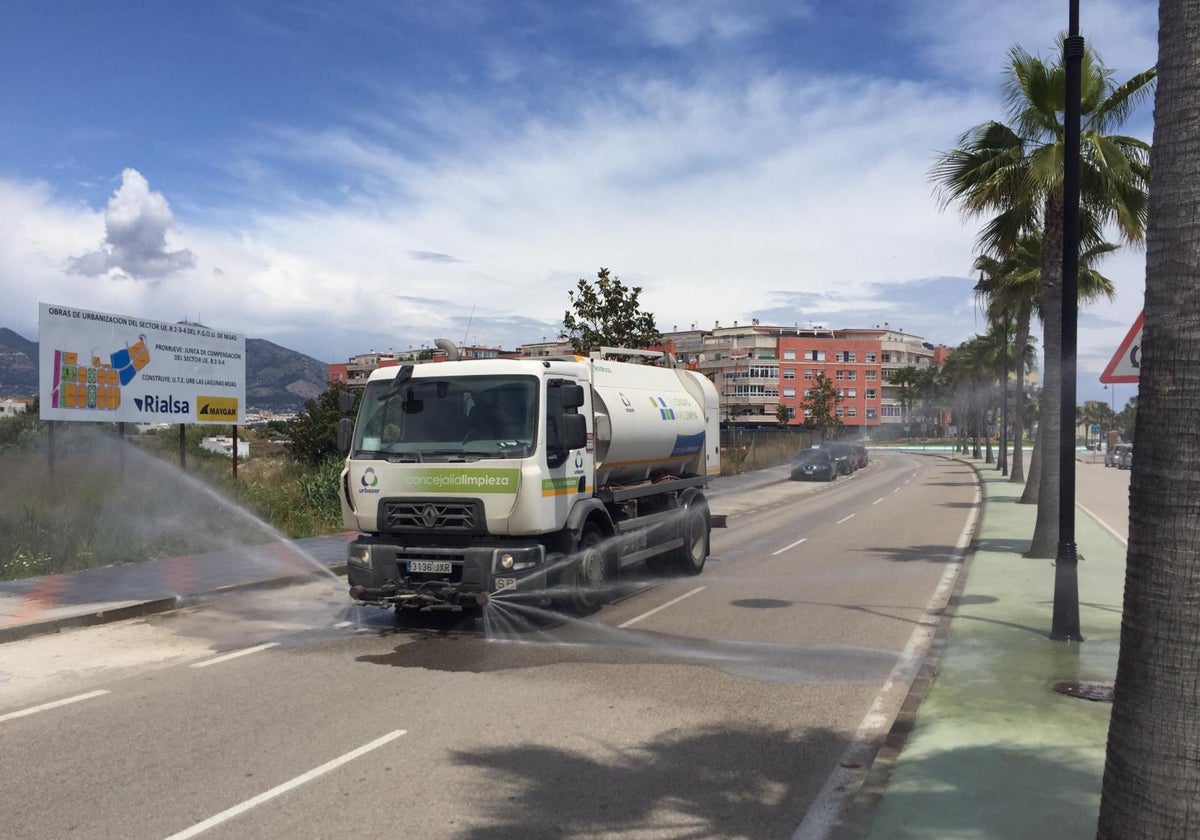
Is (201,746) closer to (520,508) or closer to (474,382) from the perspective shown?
(520,508)

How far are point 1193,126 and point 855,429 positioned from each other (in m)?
127

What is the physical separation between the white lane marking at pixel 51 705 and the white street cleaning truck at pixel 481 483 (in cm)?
271

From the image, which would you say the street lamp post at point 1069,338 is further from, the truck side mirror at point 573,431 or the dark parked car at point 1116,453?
the dark parked car at point 1116,453

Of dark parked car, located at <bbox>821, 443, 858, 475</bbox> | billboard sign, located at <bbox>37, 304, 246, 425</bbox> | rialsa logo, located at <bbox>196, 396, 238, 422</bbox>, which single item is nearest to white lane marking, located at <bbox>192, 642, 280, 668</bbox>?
billboard sign, located at <bbox>37, 304, 246, 425</bbox>

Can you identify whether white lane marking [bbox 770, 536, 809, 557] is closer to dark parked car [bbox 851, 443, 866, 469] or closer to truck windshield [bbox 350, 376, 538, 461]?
truck windshield [bbox 350, 376, 538, 461]

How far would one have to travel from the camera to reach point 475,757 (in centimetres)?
607

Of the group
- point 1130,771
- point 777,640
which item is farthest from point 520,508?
point 1130,771

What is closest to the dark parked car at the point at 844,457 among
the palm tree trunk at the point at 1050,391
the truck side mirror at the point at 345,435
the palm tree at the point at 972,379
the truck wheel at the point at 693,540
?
the palm tree at the point at 972,379

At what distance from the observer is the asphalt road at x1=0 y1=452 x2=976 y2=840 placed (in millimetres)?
5148

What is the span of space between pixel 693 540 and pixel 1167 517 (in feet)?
37.4

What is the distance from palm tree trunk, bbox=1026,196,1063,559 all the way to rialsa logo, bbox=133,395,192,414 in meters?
16.1

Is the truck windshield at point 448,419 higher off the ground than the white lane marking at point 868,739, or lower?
higher

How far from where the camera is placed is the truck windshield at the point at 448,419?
977cm

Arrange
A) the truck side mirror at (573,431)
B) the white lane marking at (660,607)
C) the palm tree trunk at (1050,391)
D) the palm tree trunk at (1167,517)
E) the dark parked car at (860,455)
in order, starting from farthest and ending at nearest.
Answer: the dark parked car at (860,455)
the palm tree trunk at (1050,391)
the white lane marking at (660,607)
the truck side mirror at (573,431)
the palm tree trunk at (1167,517)
